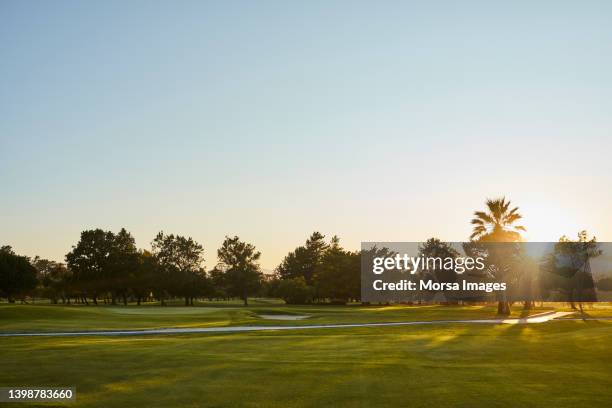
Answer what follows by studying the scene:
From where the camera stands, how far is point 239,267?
12762cm

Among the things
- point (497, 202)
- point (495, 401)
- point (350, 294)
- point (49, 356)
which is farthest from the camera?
point (350, 294)

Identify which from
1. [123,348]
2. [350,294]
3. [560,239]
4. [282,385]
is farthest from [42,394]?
[350,294]

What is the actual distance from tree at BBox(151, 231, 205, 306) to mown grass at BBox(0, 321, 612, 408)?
329 ft

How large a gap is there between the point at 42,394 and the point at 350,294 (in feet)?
368

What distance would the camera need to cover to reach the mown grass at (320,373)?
44.9 feet

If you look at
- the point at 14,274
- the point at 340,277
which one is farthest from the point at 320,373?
the point at 340,277

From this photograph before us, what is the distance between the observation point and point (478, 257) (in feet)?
233

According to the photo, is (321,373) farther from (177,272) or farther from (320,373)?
(177,272)

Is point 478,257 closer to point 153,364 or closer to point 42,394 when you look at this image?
point 153,364

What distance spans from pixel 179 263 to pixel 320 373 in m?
116

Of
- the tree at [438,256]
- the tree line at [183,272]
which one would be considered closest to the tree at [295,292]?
the tree line at [183,272]

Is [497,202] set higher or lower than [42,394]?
higher

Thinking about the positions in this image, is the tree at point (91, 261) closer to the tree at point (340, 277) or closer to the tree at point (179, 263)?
the tree at point (179, 263)

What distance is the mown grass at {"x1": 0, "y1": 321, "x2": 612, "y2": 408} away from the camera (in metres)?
13.7
